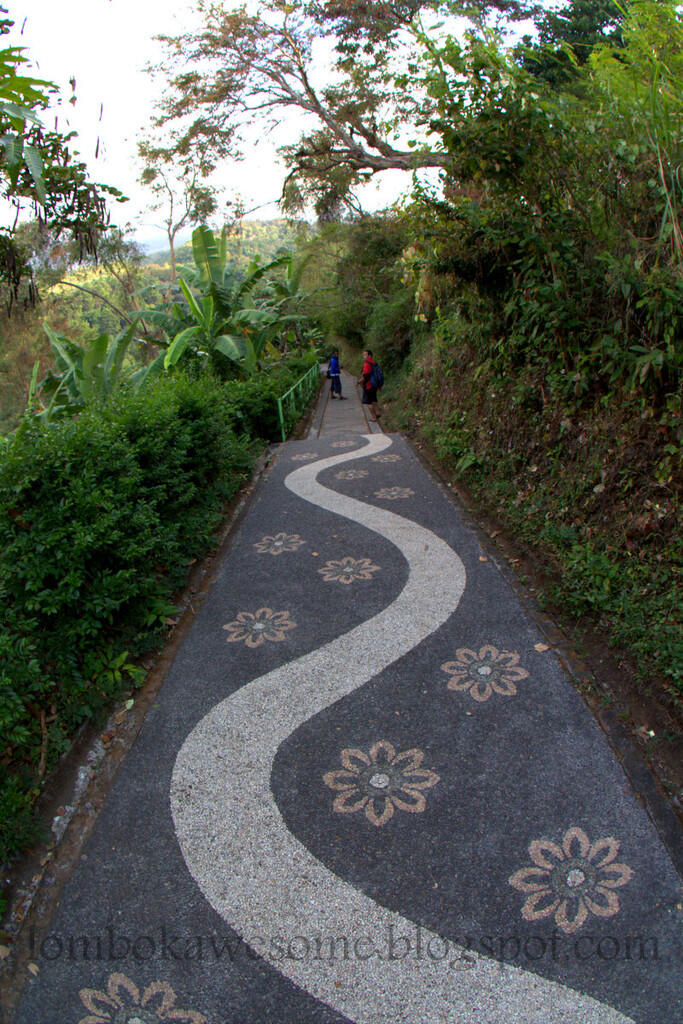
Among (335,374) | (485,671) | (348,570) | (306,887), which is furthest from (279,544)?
(335,374)

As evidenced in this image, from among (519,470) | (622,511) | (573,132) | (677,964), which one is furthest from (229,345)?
(677,964)

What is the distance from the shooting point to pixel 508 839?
2.76 m

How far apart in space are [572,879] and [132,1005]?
1777 millimetres

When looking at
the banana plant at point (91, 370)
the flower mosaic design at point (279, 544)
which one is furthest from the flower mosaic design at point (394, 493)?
the banana plant at point (91, 370)

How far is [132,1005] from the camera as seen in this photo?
225 cm

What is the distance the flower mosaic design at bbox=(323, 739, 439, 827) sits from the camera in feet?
9.70

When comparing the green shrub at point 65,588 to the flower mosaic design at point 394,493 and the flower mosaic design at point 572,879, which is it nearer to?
the flower mosaic design at point 572,879

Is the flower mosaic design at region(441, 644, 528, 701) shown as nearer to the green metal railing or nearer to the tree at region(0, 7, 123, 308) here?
the tree at region(0, 7, 123, 308)

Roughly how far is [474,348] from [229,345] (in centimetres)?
578

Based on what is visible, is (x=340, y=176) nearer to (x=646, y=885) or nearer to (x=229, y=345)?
(x=229, y=345)

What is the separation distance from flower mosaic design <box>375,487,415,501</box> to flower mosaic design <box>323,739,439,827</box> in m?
4.40

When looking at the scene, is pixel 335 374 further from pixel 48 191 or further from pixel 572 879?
pixel 572 879

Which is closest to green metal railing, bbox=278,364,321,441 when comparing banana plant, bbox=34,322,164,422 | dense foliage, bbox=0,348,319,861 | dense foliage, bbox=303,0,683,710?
banana plant, bbox=34,322,164,422

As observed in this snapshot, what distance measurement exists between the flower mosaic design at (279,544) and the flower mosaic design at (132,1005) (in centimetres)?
385
